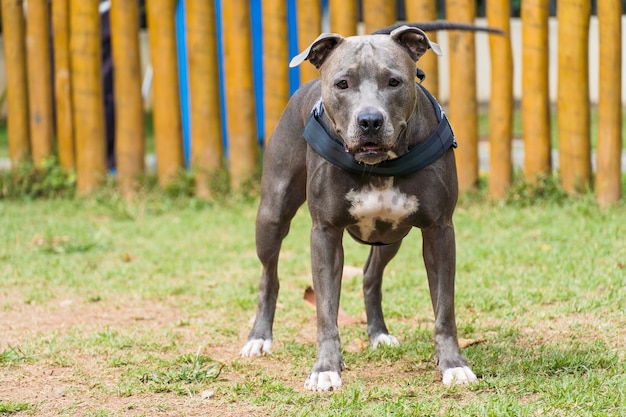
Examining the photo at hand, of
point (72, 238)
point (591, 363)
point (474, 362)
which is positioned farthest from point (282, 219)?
point (72, 238)

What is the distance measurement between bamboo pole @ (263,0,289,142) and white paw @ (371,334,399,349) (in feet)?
13.1

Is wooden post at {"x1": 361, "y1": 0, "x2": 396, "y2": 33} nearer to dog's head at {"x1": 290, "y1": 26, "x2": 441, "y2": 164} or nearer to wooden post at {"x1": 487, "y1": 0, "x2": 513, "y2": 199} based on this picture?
wooden post at {"x1": 487, "y1": 0, "x2": 513, "y2": 199}

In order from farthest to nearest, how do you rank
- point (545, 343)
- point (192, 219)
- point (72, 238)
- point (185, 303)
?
point (192, 219) → point (72, 238) → point (185, 303) → point (545, 343)

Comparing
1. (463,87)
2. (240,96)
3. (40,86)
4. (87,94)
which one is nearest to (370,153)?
(463,87)

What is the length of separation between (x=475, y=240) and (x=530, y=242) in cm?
41

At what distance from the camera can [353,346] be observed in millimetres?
5117

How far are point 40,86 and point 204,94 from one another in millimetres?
1764

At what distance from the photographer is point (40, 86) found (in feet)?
31.7

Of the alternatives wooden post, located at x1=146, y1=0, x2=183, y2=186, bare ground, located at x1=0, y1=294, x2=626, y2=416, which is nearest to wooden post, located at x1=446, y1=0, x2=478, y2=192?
wooden post, located at x1=146, y1=0, x2=183, y2=186

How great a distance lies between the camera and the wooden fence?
7.99 meters

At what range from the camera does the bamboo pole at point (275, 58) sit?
343 inches

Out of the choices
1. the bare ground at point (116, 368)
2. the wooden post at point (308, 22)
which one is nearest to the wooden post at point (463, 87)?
the wooden post at point (308, 22)

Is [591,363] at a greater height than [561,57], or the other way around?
[561,57]

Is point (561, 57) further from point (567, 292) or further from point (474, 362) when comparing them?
point (474, 362)
